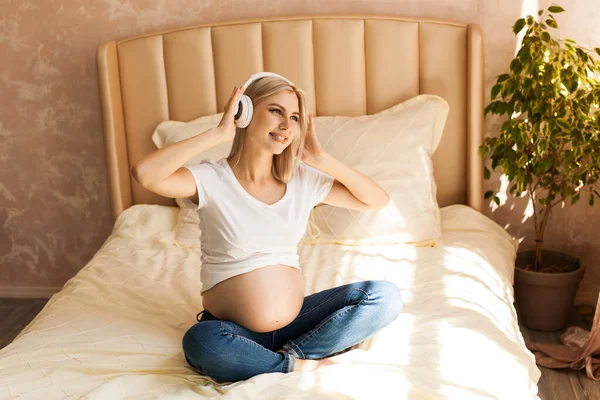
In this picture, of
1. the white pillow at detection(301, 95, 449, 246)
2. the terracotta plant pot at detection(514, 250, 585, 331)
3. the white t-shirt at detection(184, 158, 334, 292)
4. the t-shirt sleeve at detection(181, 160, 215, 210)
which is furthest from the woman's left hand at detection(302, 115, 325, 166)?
the terracotta plant pot at detection(514, 250, 585, 331)

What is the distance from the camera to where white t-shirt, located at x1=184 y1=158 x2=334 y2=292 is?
1.72 m

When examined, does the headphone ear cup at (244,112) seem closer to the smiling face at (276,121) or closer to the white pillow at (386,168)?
the smiling face at (276,121)

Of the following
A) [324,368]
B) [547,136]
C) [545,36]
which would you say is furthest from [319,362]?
[545,36]

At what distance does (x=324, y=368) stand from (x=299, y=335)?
0.21 meters

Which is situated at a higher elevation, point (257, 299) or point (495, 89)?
point (495, 89)

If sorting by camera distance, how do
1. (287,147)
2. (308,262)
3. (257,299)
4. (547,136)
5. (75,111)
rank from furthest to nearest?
1. (75,111)
2. (547,136)
3. (308,262)
4. (287,147)
5. (257,299)

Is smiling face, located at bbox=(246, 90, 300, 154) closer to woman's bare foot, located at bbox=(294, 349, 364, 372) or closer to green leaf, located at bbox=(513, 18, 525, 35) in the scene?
woman's bare foot, located at bbox=(294, 349, 364, 372)

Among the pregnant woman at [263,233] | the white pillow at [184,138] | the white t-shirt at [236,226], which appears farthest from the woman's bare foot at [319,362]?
the white pillow at [184,138]

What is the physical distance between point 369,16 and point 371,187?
1.05 meters

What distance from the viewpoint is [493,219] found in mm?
2918

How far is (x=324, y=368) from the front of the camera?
157 cm

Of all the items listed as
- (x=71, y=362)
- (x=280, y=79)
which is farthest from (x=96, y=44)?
(x=71, y=362)

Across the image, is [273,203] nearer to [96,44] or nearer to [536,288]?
[536,288]

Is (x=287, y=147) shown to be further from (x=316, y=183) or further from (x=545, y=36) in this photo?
(x=545, y=36)
